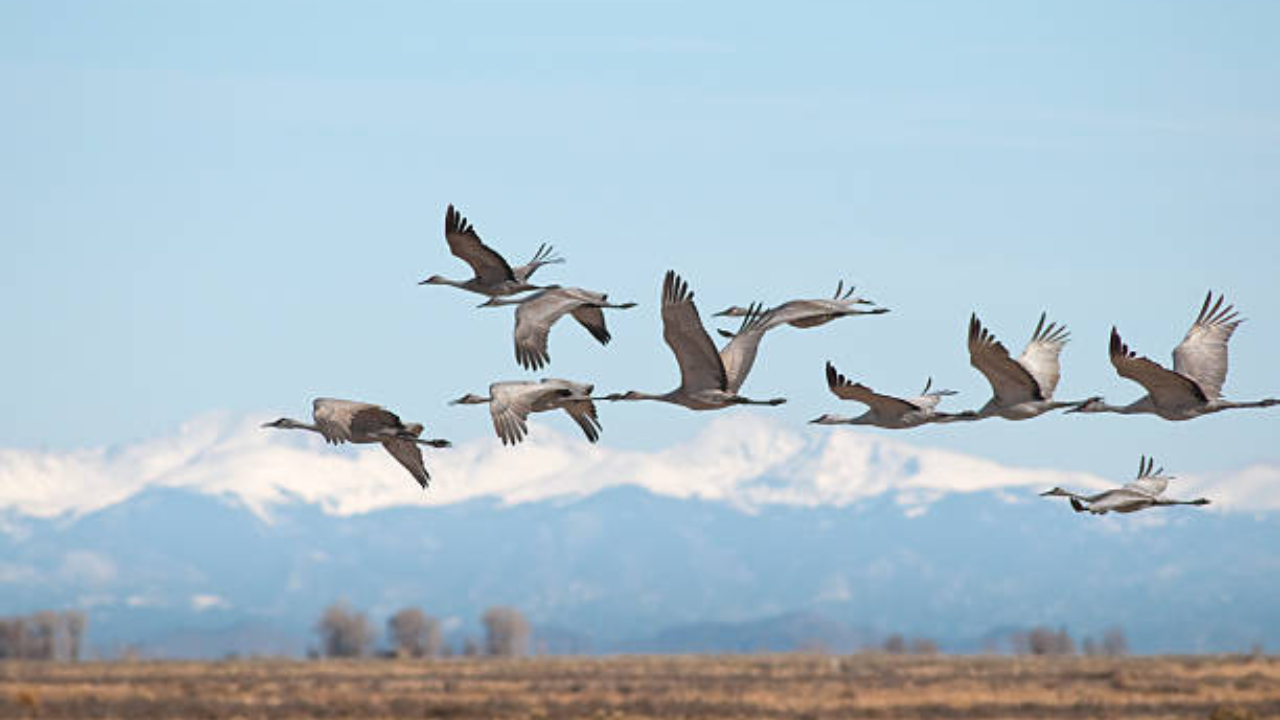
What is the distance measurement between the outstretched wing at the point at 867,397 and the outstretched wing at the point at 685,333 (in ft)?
4.05

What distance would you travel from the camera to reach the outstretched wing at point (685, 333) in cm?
2222

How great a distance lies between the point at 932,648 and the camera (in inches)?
7761

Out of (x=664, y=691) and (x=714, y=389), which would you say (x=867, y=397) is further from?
(x=664, y=691)

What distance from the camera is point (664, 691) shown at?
95.0 metres

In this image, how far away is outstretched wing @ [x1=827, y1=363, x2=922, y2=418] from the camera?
23.2m

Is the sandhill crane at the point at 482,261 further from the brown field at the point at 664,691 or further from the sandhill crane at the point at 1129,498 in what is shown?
the brown field at the point at 664,691

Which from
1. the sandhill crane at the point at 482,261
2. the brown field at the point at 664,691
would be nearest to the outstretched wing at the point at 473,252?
the sandhill crane at the point at 482,261

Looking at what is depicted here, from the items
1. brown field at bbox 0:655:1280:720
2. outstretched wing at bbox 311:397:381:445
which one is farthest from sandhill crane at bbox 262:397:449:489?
brown field at bbox 0:655:1280:720

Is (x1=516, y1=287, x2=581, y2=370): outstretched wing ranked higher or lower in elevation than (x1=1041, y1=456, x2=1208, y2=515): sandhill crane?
higher

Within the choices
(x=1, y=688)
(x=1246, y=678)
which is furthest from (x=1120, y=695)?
(x=1, y=688)

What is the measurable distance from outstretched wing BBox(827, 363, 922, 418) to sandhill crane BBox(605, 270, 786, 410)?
84 centimetres

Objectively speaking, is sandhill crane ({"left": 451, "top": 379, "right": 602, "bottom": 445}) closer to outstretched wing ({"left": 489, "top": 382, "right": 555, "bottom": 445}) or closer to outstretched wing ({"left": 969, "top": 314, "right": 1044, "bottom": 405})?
outstretched wing ({"left": 489, "top": 382, "right": 555, "bottom": 445})

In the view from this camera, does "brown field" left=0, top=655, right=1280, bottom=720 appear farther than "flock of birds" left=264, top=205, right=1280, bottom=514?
Yes

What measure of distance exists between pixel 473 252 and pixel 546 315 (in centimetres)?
145
